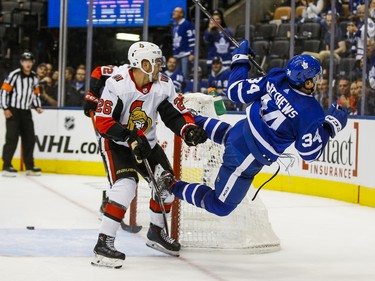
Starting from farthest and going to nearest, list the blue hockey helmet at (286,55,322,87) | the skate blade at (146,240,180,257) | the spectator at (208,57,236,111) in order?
the spectator at (208,57,236,111) < the skate blade at (146,240,180,257) < the blue hockey helmet at (286,55,322,87)

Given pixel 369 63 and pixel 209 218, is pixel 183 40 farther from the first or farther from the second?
pixel 209 218

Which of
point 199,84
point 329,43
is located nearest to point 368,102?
point 329,43

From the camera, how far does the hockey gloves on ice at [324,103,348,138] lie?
14.9 ft

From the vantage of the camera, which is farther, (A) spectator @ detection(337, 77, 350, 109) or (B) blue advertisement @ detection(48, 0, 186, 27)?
(B) blue advertisement @ detection(48, 0, 186, 27)

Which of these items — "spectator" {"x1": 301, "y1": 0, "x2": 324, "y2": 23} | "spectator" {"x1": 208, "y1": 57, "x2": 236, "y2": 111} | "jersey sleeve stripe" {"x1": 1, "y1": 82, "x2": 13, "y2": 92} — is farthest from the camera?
"spectator" {"x1": 208, "y1": 57, "x2": 236, "y2": 111}

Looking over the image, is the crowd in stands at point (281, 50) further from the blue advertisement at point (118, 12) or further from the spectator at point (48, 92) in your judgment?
the blue advertisement at point (118, 12)

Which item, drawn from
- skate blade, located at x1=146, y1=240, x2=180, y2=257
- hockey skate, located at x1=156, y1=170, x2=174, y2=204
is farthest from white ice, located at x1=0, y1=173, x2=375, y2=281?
hockey skate, located at x1=156, y1=170, x2=174, y2=204

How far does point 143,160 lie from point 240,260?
2.51 ft

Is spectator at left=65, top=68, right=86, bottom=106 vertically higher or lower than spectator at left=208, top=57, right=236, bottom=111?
lower

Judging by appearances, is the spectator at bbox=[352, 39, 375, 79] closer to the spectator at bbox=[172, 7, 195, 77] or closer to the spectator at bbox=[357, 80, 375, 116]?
the spectator at bbox=[357, 80, 375, 116]

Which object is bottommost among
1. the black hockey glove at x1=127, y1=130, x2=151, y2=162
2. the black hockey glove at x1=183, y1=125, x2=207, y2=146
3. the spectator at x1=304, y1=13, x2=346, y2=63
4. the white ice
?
the white ice

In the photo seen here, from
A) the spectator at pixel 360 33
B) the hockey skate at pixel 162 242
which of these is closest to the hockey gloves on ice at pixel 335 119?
the hockey skate at pixel 162 242

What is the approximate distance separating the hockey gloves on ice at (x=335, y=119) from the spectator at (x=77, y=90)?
548 cm

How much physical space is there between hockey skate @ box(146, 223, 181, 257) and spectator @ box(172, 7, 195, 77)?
4.51m
